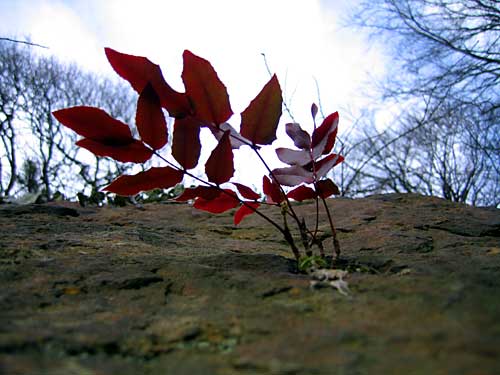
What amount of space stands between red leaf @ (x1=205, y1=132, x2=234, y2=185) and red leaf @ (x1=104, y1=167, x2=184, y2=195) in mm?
54

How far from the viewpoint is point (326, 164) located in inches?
29.3

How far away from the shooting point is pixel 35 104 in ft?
34.5

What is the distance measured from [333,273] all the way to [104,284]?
33 cm

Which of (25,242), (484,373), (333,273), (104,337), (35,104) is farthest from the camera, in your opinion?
(35,104)

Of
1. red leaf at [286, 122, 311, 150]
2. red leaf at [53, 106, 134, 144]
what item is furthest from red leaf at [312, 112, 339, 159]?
red leaf at [53, 106, 134, 144]

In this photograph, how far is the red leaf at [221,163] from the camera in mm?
656

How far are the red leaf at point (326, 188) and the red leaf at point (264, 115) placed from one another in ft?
0.47

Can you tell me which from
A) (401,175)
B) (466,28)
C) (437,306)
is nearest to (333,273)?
(437,306)

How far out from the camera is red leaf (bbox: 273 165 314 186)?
76 cm

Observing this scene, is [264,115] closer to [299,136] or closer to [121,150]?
[299,136]

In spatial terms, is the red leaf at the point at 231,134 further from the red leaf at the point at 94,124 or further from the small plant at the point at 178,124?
the red leaf at the point at 94,124

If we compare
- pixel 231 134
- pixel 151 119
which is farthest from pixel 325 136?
pixel 151 119

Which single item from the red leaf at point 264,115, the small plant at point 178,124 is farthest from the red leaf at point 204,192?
the red leaf at point 264,115

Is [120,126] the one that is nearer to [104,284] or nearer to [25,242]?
[104,284]
